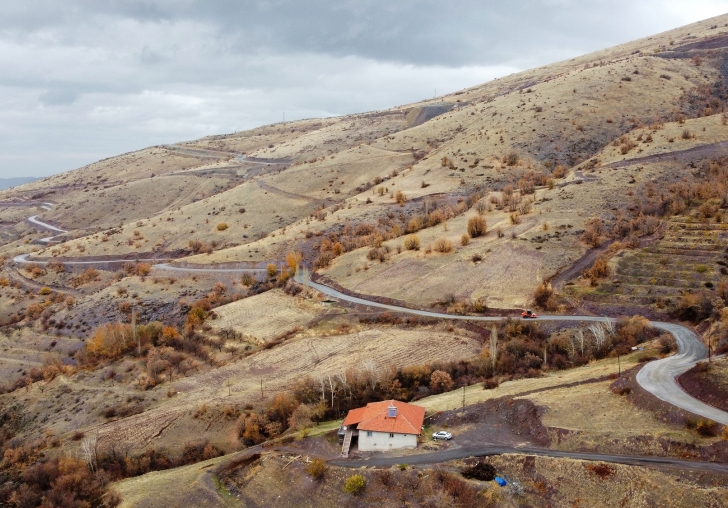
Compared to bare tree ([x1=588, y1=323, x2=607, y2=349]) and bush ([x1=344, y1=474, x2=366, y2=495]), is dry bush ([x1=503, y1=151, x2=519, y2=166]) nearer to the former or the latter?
bare tree ([x1=588, y1=323, x2=607, y2=349])

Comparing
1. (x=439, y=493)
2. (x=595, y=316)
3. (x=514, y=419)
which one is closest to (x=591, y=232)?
(x=595, y=316)

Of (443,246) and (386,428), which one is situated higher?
(443,246)

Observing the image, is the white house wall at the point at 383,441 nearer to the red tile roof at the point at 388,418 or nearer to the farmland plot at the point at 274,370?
the red tile roof at the point at 388,418

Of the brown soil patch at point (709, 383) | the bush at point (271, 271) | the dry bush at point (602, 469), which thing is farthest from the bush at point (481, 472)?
the bush at point (271, 271)

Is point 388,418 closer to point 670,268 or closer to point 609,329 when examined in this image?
point 609,329

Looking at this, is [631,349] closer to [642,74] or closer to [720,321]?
[720,321]

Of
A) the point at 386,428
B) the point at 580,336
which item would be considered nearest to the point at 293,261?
the point at 580,336
